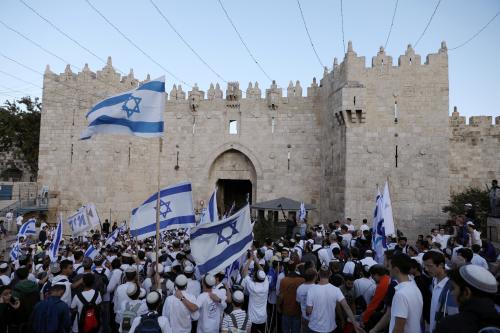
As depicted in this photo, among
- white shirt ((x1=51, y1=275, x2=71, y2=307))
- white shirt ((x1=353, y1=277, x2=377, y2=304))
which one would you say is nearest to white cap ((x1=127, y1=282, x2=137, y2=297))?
white shirt ((x1=51, y1=275, x2=71, y2=307))

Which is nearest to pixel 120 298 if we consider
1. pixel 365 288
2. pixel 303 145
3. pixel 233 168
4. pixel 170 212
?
pixel 170 212

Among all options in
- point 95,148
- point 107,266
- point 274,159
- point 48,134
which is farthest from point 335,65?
point 48,134

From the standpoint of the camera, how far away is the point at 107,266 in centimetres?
616

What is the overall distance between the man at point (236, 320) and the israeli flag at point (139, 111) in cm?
270

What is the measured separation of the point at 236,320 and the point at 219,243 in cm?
122

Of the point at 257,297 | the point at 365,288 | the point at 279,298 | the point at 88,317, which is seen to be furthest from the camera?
the point at 279,298

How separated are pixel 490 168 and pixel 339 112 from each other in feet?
22.7

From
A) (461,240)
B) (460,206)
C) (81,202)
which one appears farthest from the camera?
(81,202)

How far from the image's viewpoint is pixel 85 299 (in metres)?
4.37

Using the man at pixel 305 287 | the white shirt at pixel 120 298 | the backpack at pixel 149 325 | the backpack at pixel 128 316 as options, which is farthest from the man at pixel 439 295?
the white shirt at pixel 120 298

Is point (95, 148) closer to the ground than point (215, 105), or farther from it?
closer to the ground

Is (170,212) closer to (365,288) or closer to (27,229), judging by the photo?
(365,288)

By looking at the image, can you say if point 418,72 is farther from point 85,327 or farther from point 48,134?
point 48,134

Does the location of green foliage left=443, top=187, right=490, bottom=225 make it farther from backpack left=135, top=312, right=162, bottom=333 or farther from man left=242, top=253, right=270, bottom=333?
backpack left=135, top=312, right=162, bottom=333
